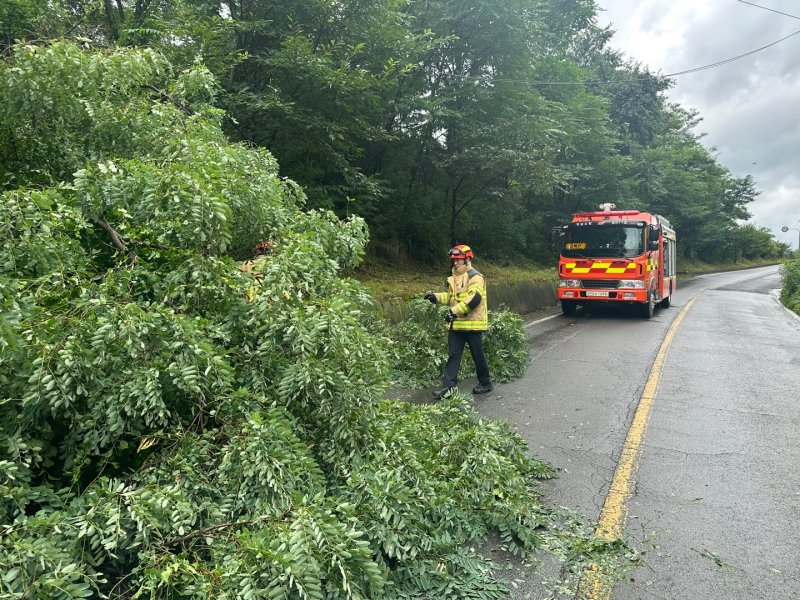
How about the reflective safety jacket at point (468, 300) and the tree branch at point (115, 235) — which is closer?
the tree branch at point (115, 235)

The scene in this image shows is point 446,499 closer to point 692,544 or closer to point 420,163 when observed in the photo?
point 692,544

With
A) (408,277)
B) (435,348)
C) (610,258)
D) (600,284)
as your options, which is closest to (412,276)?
(408,277)

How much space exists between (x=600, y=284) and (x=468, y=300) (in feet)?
27.1

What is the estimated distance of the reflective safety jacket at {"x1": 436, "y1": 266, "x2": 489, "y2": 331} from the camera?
6.63m

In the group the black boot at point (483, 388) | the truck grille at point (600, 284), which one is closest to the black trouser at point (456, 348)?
the black boot at point (483, 388)

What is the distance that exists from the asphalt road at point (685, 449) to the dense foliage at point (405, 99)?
11.8ft

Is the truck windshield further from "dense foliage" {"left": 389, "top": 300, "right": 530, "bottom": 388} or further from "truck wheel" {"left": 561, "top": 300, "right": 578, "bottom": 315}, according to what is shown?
"dense foliage" {"left": 389, "top": 300, "right": 530, "bottom": 388}

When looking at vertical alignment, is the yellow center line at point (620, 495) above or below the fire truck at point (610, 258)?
below

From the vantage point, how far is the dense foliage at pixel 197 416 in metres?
2.38

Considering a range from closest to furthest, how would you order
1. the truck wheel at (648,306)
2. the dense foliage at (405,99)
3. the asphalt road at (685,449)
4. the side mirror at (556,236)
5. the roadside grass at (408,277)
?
the asphalt road at (685,449) → the dense foliage at (405,99) → the roadside grass at (408,277) → the truck wheel at (648,306) → the side mirror at (556,236)

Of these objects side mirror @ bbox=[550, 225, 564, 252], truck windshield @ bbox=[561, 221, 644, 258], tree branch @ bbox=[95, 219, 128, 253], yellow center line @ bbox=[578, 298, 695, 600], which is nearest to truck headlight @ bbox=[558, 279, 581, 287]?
truck windshield @ bbox=[561, 221, 644, 258]

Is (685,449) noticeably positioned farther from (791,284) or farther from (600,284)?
(791,284)

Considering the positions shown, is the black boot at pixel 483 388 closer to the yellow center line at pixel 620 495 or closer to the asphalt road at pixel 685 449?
the asphalt road at pixel 685 449

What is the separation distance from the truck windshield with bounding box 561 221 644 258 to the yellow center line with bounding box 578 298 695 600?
7.30 meters
